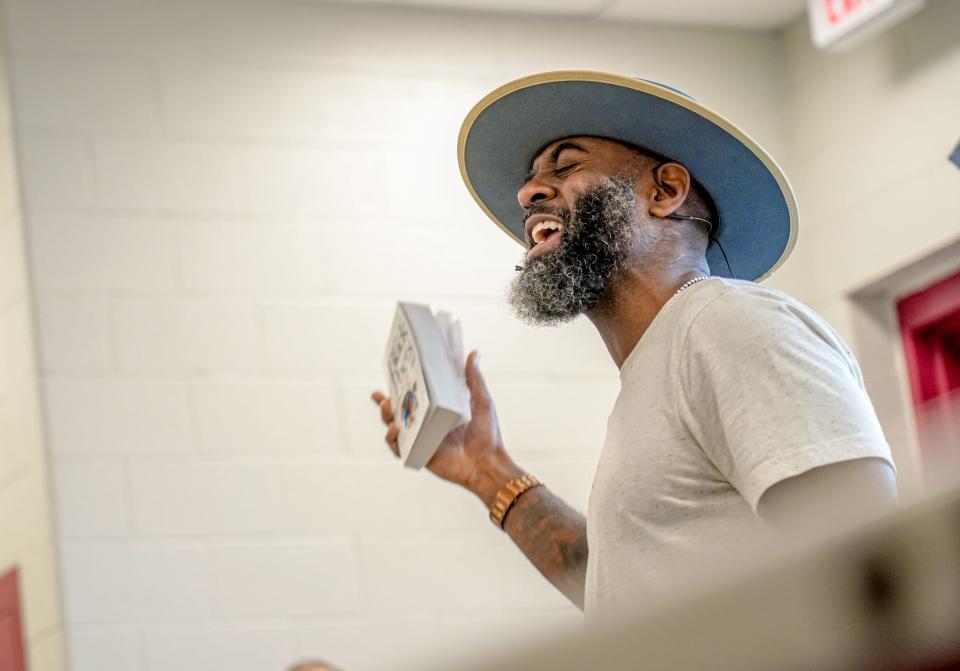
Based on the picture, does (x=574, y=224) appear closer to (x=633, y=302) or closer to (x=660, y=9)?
(x=633, y=302)

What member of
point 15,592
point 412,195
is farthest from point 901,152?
point 15,592

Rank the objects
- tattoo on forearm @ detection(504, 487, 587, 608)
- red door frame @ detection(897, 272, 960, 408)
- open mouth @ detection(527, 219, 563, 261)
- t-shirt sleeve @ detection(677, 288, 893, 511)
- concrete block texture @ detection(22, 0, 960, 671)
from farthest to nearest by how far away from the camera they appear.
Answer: red door frame @ detection(897, 272, 960, 408), concrete block texture @ detection(22, 0, 960, 671), open mouth @ detection(527, 219, 563, 261), tattoo on forearm @ detection(504, 487, 587, 608), t-shirt sleeve @ detection(677, 288, 893, 511)

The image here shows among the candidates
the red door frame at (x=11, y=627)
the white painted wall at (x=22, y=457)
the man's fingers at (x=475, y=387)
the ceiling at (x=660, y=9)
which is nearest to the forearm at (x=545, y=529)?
the man's fingers at (x=475, y=387)

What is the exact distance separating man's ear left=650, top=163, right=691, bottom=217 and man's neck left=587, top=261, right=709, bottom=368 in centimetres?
11

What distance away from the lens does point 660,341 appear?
5.33 ft

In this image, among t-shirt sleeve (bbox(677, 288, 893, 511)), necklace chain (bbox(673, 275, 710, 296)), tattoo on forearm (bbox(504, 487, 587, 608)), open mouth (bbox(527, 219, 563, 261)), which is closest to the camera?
t-shirt sleeve (bbox(677, 288, 893, 511))

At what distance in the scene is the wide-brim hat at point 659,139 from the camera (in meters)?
1.93

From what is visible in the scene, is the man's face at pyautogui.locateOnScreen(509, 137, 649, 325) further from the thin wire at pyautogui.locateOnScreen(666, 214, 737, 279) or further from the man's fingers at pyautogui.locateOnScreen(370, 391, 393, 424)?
the man's fingers at pyautogui.locateOnScreen(370, 391, 393, 424)

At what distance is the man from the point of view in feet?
4.54

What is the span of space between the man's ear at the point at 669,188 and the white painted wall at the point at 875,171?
1610 millimetres

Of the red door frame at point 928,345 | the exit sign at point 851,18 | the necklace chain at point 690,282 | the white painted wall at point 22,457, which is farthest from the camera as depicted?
the red door frame at point 928,345


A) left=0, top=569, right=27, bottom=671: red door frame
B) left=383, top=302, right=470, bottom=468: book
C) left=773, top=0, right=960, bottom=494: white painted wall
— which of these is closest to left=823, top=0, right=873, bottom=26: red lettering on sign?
left=773, top=0, right=960, bottom=494: white painted wall

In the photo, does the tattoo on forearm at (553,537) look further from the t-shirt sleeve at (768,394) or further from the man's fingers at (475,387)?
the t-shirt sleeve at (768,394)

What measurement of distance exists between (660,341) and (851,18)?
1.99m
